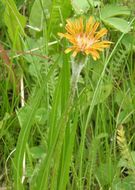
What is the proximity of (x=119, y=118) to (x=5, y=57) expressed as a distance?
0.36 metres

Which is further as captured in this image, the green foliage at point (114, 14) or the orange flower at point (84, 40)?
the green foliage at point (114, 14)

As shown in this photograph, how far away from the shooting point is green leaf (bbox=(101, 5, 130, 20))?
1.59 m

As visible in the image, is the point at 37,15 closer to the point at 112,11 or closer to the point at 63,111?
the point at 112,11

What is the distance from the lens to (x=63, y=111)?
92 centimetres

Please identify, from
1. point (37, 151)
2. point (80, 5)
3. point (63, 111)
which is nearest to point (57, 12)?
point (80, 5)

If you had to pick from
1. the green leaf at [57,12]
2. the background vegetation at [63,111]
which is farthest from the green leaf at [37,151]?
the green leaf at [57,12]

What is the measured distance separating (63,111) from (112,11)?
2.51 feet

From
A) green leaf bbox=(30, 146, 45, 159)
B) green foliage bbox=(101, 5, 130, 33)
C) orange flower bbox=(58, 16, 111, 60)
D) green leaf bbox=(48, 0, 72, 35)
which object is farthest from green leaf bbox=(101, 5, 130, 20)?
orange flower bbox=(58, 16, 111, 60)

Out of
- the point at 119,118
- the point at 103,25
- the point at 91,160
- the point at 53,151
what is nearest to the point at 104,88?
the point at 119,118

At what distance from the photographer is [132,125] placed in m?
1.40

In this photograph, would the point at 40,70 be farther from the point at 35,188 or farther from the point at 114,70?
the point at 35,188

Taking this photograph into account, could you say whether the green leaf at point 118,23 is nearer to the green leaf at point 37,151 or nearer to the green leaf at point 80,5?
the green leaf at point 80,5

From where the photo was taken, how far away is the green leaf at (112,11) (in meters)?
1.59

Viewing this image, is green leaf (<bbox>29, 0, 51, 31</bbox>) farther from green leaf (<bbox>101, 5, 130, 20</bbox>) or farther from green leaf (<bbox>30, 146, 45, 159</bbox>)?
green leaf (<bbox>30, 146, 45, 159</bbox>)
